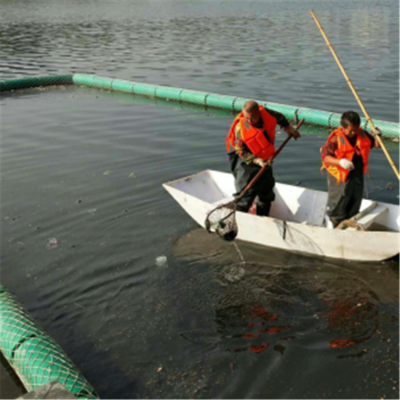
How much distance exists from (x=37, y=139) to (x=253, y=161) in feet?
26.2

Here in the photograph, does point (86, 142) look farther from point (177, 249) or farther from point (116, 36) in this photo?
point (116, 36)

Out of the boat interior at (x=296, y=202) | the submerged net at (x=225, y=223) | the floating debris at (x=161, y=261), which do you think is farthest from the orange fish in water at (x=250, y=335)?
the boat interior at (x=296, y=202)

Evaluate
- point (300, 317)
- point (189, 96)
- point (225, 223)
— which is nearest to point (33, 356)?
point (300, 317)

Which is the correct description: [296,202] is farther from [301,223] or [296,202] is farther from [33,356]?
[33,356]

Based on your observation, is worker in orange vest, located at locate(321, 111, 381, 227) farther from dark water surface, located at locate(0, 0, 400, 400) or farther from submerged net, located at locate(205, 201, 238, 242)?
submerged net, located at locate(205, 201, 238, 242)

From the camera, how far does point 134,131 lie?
539 inches

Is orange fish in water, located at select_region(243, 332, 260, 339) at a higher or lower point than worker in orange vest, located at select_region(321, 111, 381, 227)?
lower

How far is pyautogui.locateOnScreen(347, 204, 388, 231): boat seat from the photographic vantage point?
264 inches

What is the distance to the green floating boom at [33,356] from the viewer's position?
15.2ft

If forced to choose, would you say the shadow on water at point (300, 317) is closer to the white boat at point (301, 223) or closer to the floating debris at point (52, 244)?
the white boat at point (301, 223)

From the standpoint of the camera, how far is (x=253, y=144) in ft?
23.2

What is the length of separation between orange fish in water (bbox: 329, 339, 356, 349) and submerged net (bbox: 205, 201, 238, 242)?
2134 millimetres

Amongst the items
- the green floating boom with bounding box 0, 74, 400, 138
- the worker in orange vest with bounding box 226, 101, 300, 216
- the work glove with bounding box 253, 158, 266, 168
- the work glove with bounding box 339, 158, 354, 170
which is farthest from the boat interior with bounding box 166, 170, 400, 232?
the green floating boom with bounding box 0, 74, 400, 138

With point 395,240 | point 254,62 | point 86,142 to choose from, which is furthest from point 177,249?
point 254,62
